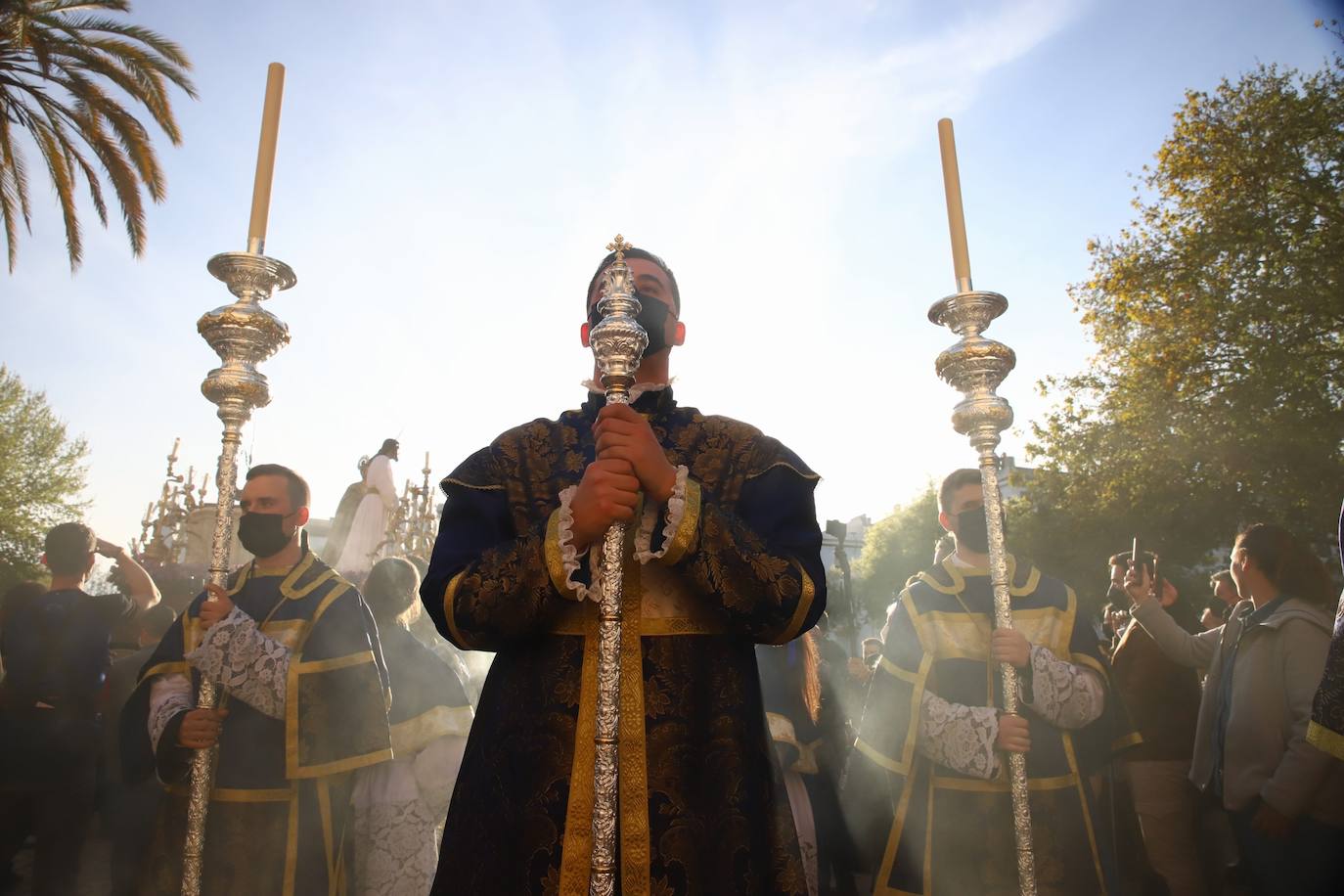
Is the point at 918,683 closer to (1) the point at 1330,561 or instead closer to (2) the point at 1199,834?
(2) the point at 1199,834

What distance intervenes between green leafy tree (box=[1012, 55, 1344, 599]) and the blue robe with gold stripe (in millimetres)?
14705

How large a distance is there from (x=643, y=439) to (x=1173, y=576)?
20.6 metres

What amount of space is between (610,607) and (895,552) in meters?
17.9

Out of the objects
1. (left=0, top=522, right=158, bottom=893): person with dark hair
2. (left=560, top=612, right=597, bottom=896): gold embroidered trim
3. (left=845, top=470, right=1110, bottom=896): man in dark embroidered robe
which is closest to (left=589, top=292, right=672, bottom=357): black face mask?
(left=560, top=612, right=597, bottom=896): gold embroidered trim

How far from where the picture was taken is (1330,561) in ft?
54.4

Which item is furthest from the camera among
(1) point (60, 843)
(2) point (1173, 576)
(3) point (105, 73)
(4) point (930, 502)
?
(2) point (1173, 576)

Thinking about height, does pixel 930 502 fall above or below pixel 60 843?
above

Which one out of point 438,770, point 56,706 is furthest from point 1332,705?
point 56,706

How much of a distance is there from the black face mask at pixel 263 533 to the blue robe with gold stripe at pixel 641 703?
2643 mm

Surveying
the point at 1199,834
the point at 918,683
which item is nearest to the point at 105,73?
the point at 918,683

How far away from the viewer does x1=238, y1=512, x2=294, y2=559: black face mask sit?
464 cm

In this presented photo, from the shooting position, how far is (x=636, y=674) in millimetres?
2334

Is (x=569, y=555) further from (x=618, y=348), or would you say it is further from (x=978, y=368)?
(x=978, y=368)

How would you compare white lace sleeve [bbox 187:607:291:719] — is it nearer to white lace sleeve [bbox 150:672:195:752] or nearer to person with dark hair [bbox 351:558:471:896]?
white lace sleeve [bbox 150:672:195:752]
